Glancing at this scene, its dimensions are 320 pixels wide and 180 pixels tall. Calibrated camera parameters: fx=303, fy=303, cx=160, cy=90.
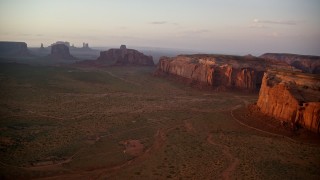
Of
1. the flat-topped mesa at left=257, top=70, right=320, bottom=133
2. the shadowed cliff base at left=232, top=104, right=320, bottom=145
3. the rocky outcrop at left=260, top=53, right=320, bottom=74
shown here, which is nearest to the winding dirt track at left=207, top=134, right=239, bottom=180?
the shadowed cliff base at left=232, top=104, right=320, bottom=145

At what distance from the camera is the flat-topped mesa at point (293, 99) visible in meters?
34.1

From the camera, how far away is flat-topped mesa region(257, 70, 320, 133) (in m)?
34.1

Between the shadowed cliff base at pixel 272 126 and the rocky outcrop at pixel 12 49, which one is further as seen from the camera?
the rocky outcrop at pixel 12 49

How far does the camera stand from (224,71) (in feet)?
222

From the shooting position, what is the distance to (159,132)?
35.2m

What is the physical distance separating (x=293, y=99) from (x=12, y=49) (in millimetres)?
159271

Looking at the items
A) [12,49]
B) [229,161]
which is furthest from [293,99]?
[12,49]

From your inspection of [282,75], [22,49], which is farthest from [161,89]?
[22,49]

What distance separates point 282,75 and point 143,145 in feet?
79.5

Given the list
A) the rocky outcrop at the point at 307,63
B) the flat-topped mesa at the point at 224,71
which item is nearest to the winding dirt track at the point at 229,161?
the flat-topped mesa at the point at 224,71

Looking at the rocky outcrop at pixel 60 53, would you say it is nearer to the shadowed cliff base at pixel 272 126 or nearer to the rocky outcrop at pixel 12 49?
the rocky outcrop at pixel 12 49

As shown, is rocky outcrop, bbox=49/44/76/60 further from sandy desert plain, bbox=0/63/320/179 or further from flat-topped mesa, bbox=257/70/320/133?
flat-topped mesa, bbox=257/70/320/133

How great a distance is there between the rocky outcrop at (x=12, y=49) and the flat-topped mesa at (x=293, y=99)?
148m

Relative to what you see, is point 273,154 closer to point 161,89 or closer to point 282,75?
point 282,75
